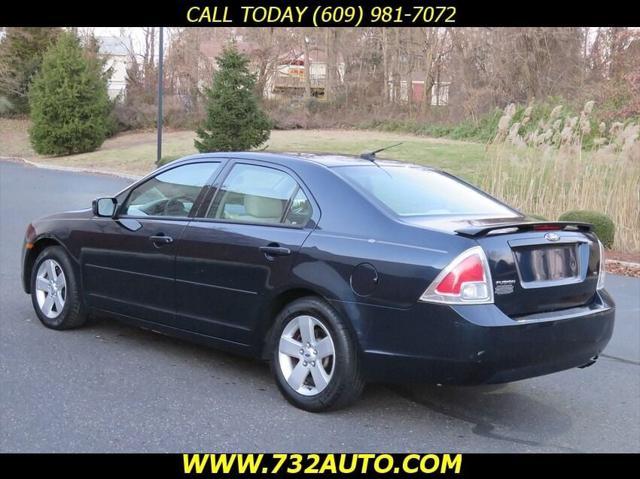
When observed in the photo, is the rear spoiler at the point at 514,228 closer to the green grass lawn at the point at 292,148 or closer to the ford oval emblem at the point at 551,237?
the ford oval emblem at the point at 551,237

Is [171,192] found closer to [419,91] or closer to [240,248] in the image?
[240,248]

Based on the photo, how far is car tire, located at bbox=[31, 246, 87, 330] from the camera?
6352 mm

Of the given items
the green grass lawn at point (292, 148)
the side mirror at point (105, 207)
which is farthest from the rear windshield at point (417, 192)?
the green grass lawn at point (292, 148)

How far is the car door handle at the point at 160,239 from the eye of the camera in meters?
5.61

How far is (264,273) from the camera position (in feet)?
16.4

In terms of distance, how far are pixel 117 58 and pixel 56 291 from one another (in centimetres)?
4772

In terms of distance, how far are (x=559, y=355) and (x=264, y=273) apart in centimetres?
185

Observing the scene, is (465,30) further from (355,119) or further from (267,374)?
(267,374)

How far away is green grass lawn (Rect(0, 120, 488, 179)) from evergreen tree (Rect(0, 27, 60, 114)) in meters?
4.59

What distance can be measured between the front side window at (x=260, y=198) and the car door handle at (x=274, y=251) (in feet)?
0.66

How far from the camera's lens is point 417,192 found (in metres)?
5.27

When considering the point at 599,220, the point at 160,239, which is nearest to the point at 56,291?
the point at 160,239

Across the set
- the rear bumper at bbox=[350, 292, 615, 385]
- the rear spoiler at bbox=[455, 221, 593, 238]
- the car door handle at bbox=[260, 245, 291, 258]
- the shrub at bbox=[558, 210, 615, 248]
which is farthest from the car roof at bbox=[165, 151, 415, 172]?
the shrub at bbox=[558, 210, 615, 248]

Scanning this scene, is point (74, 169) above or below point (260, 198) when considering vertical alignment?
below
